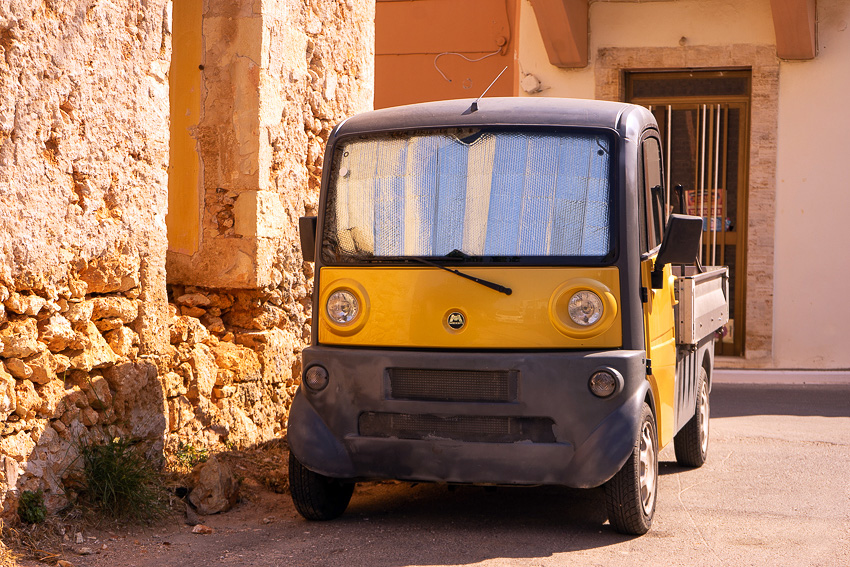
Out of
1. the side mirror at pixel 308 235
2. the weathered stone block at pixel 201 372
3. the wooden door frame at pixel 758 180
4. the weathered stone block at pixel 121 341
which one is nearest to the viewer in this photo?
the weathered stone block at pixel 121 341

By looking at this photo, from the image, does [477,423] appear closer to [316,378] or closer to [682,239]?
[316,378]

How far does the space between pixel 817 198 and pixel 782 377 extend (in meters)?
2.06

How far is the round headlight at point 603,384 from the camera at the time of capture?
485 centimetres

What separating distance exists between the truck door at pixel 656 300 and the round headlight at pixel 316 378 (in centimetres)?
151

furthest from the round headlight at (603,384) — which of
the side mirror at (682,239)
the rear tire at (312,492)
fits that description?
the rear tire at (312,492)

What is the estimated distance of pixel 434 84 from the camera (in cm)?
1511

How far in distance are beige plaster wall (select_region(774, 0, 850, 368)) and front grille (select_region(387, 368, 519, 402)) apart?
Result: 26.9 ft

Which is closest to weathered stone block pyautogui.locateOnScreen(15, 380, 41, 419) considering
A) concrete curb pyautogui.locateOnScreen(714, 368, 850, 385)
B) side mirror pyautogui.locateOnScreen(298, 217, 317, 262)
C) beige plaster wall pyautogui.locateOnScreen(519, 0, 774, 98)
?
side mirror pyautogui.locateOnScreen(298, 217, 317, 262)

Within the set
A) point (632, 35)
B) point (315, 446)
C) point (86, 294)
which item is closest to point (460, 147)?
point (315, 446)

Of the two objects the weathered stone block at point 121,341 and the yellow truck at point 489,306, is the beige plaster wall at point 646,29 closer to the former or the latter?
the yellow truck at point 489,306

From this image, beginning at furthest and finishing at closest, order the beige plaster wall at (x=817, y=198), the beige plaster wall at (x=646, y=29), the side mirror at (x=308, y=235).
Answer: the beige plaster wall at (x=646, y=29) → the beige plaster wall at (x=817, y=198) → the side mirror at (x=308, y=235)

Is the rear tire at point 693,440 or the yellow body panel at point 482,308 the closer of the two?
the yellow body panel at point 482,308

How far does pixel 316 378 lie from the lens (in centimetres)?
521

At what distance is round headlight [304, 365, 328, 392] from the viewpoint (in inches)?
205
